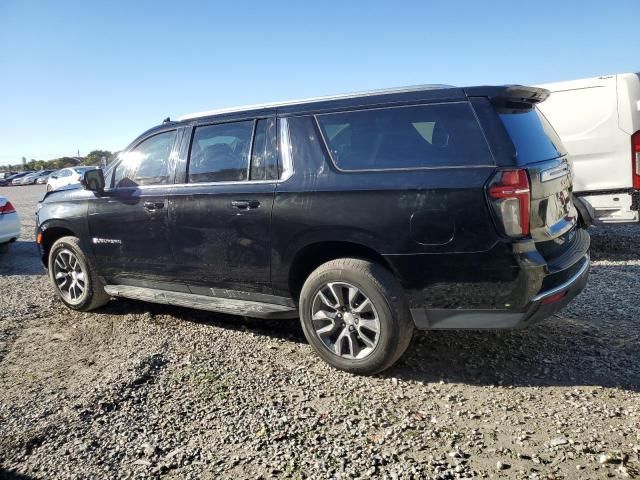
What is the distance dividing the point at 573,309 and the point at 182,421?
11.9ft

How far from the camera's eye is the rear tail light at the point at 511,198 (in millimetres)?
2973

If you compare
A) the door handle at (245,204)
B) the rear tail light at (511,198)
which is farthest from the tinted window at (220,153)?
the rear tail light at (511,198)

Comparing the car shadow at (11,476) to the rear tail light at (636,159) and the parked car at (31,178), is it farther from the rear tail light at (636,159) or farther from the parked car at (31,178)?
the parked car at (31,178)

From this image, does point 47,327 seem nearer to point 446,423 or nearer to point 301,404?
point 301,404

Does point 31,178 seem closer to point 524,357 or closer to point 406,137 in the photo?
point 406,137

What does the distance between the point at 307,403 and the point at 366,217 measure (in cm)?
126

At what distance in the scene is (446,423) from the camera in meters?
2.89

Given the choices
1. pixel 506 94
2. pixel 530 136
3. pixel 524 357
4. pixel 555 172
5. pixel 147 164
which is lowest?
pixel 524 357

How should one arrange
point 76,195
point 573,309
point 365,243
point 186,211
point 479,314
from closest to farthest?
point 479,314, point 365,243, point 186,211, point 573,309, point 76,195

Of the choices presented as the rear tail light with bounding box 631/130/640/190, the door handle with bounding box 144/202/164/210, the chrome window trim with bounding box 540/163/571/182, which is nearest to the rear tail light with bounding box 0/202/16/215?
the door handle with bounding box 144/202/164/210

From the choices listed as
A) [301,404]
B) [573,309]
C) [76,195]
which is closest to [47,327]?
[76,195]

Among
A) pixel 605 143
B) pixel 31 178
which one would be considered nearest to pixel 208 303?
pixel 605 143

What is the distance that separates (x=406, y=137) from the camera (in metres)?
3.36

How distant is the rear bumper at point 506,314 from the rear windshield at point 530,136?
0.80 metres
